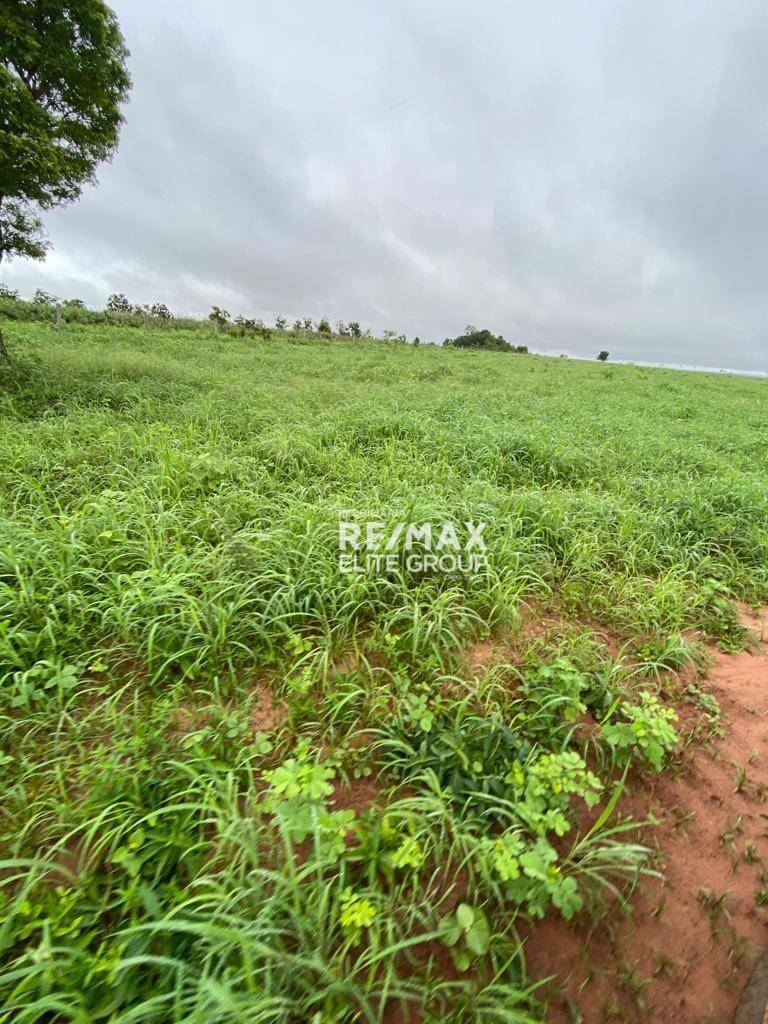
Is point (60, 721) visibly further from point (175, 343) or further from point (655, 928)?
point (175, 343)

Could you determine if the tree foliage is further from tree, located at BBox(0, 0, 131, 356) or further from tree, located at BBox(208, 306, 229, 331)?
tree, located at BBox(208, 306, 229, 331)

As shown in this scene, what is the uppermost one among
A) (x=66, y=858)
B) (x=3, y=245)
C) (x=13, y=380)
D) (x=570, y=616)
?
(x=3, y=245)

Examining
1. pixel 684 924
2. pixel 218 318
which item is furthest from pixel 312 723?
pixel 218 318

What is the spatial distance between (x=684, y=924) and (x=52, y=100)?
10.6 metres

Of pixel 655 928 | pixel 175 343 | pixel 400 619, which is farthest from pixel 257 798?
pixel 175 343

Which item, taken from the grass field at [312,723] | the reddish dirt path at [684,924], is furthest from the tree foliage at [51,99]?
the reddish dirt path at [684,924]

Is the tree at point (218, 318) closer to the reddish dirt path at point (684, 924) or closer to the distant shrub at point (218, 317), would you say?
the distant shrub at point (218, 317)

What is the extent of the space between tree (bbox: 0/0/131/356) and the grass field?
3927 millimetres

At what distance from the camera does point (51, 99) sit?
5.69 m

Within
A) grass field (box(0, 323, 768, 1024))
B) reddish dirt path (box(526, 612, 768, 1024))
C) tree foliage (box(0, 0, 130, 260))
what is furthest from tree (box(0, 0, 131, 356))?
reddish dirt path (box(526, 612, 768, 1024))

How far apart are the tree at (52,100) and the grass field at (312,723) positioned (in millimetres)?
3927

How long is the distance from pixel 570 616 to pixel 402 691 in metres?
1.38

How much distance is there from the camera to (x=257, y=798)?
1429 millimetres

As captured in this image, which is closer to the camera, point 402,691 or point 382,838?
point 382,838
